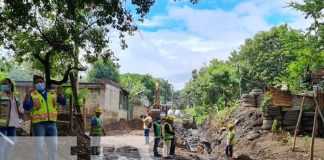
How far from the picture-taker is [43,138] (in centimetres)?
780

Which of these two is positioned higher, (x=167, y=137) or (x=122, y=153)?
(x=167, y=137)

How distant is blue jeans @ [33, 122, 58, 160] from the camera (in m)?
7.72

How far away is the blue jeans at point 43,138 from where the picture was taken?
7.72 m

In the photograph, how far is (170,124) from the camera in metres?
16.3

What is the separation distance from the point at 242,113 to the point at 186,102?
80.0m

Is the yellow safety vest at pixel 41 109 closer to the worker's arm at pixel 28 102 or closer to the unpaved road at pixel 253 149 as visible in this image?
the worker's arm at pixel 28 102

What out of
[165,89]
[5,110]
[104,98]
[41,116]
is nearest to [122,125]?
[104,98]

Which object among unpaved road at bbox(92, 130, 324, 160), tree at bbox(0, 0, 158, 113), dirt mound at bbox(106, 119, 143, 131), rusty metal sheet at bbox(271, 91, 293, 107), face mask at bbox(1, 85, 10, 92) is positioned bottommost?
unpaved road at bbox(92, 130, 324, 160)

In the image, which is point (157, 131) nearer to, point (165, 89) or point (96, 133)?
point (96, 133)

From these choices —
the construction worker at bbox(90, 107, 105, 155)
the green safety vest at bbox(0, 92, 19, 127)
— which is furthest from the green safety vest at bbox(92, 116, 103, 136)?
the green safety vest at bbox(0, 92, 19, 127)

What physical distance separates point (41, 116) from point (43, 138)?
395 millimetres

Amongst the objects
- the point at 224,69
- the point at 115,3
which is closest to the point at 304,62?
the point at 115,3

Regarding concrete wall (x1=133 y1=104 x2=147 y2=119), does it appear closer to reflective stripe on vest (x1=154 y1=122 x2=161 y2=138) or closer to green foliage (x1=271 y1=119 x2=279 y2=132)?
green foliage (x1=271 y1=119 x2=279 y2=132)

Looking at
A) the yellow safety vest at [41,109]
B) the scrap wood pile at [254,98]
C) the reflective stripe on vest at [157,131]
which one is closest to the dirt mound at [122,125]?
the scrap wood pile at [254,98]
